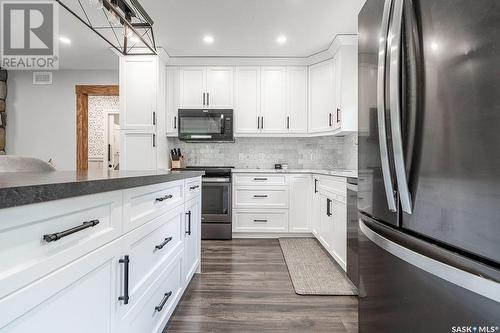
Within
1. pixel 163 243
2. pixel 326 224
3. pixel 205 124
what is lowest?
pixel 326 224

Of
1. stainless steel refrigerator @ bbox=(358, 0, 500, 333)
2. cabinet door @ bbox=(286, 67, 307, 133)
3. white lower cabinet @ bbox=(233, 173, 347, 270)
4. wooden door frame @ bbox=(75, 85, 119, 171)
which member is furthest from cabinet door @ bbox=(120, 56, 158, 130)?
stainless steel refrigerator @ bbox=(358, 0, 500, 333)

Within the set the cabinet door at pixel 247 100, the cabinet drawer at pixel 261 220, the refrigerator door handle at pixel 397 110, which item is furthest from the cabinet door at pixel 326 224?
the refrigerator door handle at pixel 397 110

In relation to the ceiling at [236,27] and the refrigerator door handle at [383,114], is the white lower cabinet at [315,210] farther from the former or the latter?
the refrigerator door handle at [383,114]

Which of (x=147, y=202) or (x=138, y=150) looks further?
(x=138, y=150)

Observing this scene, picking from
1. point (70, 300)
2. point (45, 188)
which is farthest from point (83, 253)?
point (45, 188)

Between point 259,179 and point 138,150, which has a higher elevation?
point 138,150

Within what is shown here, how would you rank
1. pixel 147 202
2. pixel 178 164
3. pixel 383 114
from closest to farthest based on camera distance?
pixel 383 114
pixel 147 202
pixel 178 164

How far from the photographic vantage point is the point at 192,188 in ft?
7.22

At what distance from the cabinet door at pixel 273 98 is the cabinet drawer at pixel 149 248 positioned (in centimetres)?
256

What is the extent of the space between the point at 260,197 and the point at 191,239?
66.9 inches

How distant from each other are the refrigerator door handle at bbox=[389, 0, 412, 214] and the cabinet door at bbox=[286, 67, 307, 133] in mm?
3171

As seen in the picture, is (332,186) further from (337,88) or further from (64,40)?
(64,40)

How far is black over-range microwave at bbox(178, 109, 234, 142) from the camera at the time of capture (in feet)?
12.7

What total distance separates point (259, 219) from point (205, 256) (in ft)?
3.34
